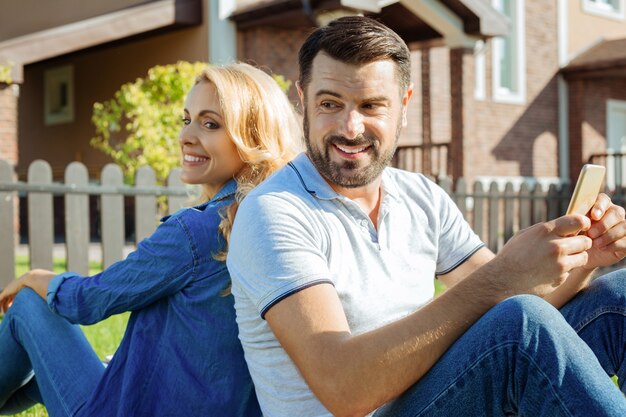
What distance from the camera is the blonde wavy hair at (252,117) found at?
102 inches

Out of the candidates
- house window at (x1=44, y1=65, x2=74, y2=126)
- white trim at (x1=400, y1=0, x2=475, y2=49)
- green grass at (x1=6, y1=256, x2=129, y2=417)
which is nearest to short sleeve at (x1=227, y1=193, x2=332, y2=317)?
green grass at (x1=6, y1=256, x2=129, y2=417)

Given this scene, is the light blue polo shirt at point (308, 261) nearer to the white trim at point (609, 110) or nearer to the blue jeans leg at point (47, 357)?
the blue jeans leg at point (47, 357)

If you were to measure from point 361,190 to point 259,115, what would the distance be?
47cm

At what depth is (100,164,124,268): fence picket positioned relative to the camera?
7070mm

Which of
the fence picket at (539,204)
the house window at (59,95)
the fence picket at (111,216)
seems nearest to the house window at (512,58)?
the fence picket at (539,204)

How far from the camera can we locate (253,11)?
12125mm

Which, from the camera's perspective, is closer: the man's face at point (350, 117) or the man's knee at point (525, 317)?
the man's knee at point (525, 317)

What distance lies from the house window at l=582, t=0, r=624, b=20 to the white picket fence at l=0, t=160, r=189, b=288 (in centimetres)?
1445

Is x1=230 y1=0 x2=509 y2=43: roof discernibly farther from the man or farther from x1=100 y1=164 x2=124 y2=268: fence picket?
the man

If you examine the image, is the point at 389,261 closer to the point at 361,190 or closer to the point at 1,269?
the point at 361,190

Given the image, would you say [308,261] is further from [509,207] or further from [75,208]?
[509,207]

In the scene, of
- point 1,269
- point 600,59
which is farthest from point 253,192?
point 600,59

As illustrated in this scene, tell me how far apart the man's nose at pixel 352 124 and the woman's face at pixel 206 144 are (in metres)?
0.51

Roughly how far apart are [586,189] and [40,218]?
5509 mm
